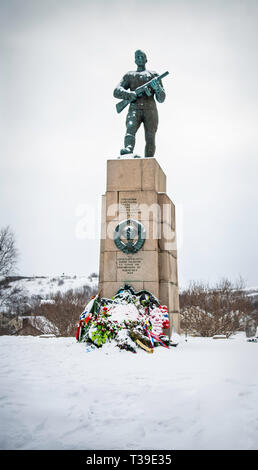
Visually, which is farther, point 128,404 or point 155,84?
point 155,84

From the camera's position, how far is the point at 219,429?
2.32 meters

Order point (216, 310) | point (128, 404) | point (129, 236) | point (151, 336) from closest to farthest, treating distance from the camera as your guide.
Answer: point (128, 404), point (151, 336), point (129, 236), point (216, 310)

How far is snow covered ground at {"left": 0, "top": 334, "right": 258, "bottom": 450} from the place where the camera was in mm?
2191

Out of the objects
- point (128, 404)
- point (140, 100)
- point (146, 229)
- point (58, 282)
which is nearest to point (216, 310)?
point (146, 229)

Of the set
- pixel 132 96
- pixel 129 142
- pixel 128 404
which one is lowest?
pixel 128 404

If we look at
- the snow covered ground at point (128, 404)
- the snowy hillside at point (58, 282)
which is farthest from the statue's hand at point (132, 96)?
the snowy hillside at point (58, 282)

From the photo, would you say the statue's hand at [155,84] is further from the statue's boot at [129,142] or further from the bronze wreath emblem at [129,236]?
the bronze wreath emblem at [129,236]

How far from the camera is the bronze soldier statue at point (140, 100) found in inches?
331

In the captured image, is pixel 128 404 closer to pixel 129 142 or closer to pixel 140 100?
pixel 129 142

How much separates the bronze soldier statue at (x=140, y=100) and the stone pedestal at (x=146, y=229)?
922 millimetres

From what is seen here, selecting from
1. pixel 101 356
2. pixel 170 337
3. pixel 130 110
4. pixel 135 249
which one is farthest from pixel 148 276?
pixel 130 110

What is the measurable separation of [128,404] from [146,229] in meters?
4.81

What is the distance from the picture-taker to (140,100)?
862 centimetres

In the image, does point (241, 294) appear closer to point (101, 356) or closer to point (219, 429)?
point (101, 356)
